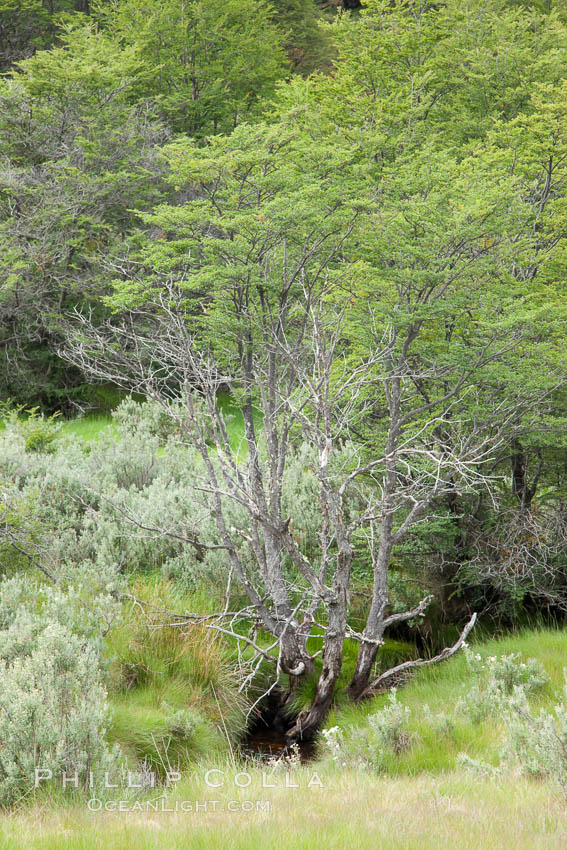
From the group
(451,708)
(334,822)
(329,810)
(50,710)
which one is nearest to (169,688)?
(50,710)

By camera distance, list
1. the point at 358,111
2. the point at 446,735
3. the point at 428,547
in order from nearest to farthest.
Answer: the point at 446,735, the point at 428,547, the point at 358,111

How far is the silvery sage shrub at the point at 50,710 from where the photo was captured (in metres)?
3.99

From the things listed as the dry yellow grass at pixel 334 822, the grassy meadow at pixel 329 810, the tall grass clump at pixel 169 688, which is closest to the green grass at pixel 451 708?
the grassy meadow at pixel 329 810

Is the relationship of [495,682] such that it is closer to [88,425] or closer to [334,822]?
[334,822]

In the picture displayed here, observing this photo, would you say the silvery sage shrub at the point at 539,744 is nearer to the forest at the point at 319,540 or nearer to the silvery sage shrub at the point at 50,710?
the forest at the point at 319,540

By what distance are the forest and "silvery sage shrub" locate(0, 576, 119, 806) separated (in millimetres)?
21

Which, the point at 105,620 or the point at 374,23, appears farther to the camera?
the point at 374,23

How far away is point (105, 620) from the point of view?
20.0ft

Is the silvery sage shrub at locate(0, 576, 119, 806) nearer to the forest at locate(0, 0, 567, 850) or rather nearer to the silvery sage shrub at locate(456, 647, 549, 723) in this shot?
the forest at locate(0, 0, 567, 850)

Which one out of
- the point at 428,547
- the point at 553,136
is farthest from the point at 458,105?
the point at 428,547

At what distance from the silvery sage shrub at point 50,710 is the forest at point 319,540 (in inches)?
0.8

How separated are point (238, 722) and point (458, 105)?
12039 millimetres

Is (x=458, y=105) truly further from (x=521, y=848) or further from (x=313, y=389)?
(x=521, y=848)

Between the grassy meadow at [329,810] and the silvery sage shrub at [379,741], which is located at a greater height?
the grassy meadow at [329,810]
